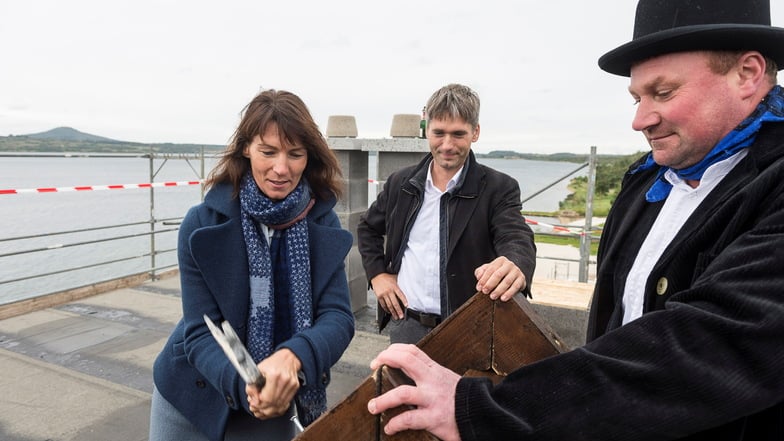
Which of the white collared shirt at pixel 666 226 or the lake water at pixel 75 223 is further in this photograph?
the lake water at pixel 75 223

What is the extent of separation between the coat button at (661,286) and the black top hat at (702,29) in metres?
0.50

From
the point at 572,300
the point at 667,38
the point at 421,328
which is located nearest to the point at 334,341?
the point at 421,328

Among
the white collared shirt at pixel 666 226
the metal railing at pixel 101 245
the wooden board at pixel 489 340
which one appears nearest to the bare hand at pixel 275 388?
the wooden board at pixel 489 340

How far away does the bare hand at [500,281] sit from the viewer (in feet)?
3.86

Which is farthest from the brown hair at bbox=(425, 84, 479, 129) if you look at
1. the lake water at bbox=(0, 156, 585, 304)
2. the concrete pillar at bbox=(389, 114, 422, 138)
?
the lake water at bbox=(0, 156, 585, 304)

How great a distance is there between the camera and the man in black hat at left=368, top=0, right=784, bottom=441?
759mm

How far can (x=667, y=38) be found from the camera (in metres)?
1.08

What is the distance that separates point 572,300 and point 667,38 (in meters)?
3.49

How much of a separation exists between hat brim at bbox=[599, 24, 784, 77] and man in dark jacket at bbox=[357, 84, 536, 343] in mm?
1298

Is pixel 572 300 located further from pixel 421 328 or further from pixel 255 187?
pixel 255 187

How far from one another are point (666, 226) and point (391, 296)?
59.6 inches

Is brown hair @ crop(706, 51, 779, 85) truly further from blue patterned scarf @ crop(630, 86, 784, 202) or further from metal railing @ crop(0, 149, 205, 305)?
metal railing @ crop(0, 149, 205, 305)

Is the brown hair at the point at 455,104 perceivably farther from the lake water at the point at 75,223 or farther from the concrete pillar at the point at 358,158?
the lake water at the point at 75,223

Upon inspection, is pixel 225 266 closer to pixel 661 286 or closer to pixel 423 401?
pixel 423 401
